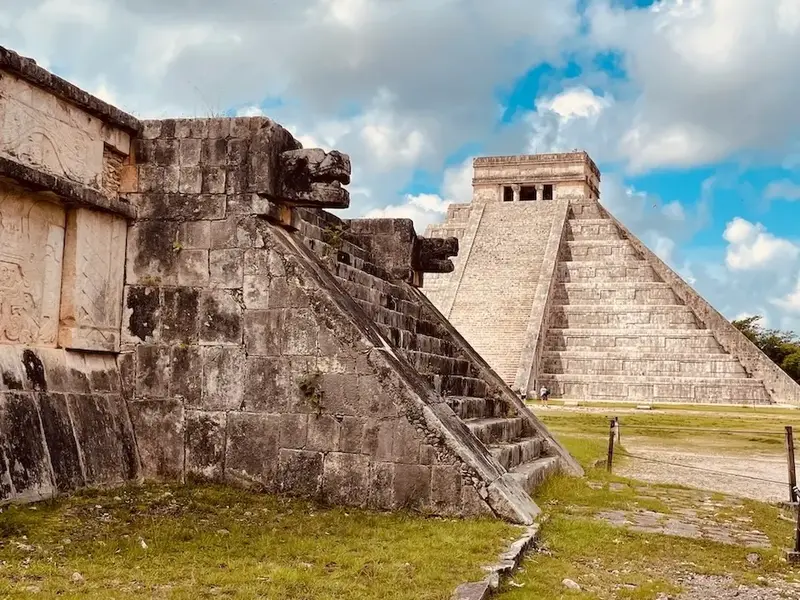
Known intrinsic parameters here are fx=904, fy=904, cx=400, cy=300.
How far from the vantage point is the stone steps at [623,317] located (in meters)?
34.0

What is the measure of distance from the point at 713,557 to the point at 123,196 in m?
5.14

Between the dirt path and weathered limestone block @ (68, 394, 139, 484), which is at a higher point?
weathered limestone block @ (68, 394, 139, 484)

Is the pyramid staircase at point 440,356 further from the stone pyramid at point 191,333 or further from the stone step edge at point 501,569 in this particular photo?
the stone step edge at point 501,569

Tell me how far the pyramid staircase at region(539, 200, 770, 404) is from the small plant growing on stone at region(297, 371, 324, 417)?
86.3ft

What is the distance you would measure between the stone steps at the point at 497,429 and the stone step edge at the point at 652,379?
23.0m

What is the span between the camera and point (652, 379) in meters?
32.1

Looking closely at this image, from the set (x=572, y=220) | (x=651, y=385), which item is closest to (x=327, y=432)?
(x=651, y=385)

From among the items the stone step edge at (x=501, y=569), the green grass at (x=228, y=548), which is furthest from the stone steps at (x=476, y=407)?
the green grass at (x=228, y=548)

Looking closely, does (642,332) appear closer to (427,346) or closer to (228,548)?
(427,346)

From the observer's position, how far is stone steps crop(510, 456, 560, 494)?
25.3 feet

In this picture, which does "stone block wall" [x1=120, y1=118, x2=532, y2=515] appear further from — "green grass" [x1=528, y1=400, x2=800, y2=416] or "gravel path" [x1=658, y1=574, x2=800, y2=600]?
"green grass" [x1=528, y1=400, x2=800, y2=416]

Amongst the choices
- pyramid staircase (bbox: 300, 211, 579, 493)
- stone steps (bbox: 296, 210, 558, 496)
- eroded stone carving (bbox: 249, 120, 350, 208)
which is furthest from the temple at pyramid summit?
eroded stone carving (bbox: 249, 120, 350, 208)

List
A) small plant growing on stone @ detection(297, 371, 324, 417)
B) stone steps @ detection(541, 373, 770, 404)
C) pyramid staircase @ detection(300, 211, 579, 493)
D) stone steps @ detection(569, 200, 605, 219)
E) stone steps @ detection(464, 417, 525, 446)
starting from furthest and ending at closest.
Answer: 1. stone steps @ detection(569, 200, 605, 219)
2. stone steps @ detection(541, 373, 770, 404)
3. pyramid staircase @ detection(300, 211, 579, 493)
4. stone steps @ detection(464, 417, 525, 446)
5. small plant growing on stone @ detection(297, 371, 324, 417)

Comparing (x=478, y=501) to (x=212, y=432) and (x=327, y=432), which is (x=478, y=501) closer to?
(x=327, y=432)
